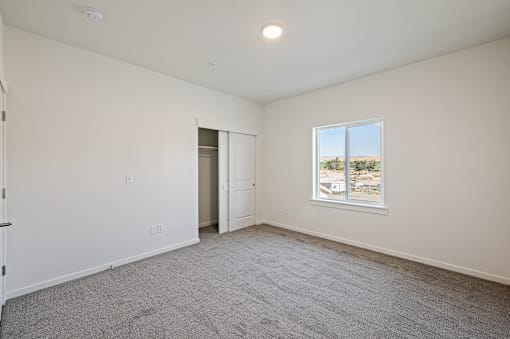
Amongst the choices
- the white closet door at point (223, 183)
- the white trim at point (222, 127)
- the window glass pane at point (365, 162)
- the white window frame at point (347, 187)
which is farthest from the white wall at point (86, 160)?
the window glass pane at point (365, 162)

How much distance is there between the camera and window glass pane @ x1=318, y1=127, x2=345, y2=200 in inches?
161

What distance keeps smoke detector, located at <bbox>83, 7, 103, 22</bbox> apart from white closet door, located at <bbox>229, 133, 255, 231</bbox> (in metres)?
2.76

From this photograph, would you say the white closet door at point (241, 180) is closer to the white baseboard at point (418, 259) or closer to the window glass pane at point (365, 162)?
the white baseboard at point (418, 259)

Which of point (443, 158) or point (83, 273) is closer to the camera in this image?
point (83, 273)

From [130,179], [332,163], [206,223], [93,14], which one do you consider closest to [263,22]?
[93,14]

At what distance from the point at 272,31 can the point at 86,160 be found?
2.67 m

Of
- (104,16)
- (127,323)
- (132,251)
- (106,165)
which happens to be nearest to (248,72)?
(104,16)

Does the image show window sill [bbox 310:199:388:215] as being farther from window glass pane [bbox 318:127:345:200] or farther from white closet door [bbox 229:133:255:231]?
white closet door [bbox 229:133:255:231]

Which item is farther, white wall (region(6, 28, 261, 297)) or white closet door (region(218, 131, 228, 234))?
white closet door (region(218, 131, 228, 234))

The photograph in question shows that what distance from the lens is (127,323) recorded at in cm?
194

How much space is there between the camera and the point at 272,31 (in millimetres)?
2387

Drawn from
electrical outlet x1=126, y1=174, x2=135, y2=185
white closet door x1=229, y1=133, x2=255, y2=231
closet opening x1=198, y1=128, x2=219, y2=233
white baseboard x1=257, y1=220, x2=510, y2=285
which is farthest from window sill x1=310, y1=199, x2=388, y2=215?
electrical outlet x1=126, y1=174, x2=135, y2=185

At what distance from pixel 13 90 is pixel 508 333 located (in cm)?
507

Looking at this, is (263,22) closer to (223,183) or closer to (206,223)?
(223,183)
